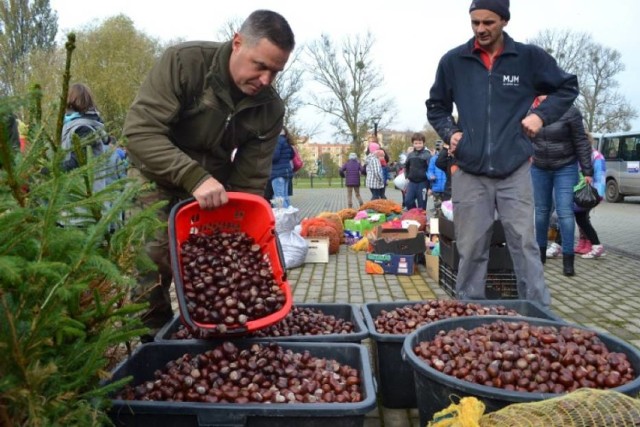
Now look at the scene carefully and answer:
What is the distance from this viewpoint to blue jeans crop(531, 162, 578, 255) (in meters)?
6.30

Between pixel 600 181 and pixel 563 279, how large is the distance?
A: 193 cm

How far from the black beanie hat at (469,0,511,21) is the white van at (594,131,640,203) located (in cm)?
1734

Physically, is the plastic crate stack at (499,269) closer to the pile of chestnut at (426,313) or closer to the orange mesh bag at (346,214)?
the pile of chestnut at (426,313)

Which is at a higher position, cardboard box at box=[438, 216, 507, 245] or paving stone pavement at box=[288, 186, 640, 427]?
cardboard box at box=[438, 216, 507, 245]

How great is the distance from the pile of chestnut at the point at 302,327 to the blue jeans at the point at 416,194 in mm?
9225

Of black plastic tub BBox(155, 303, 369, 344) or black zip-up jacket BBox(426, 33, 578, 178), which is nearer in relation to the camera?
black plastic tub BBox(155, 303, 369, 344)

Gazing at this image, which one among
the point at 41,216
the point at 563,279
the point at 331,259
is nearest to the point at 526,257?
the point at 563,279

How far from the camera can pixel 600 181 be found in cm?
753

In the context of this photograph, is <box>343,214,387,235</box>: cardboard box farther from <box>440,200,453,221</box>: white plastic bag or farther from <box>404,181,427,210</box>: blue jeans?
<box>440,200,453,221</box>: white plastic bag

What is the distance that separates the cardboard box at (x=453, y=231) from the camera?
16.8 feet

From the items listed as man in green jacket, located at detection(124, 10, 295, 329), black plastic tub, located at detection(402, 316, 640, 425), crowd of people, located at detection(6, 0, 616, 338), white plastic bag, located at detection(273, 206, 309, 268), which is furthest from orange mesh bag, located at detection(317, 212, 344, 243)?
black plastic tub, located at detection(402, 316, 640, 425)

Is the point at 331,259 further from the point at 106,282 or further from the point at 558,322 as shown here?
the point at 106,282

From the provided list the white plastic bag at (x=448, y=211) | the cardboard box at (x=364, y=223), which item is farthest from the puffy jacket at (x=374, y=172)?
the white plastic bag at (x=448, y=211)

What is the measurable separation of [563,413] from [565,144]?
16.7ft
